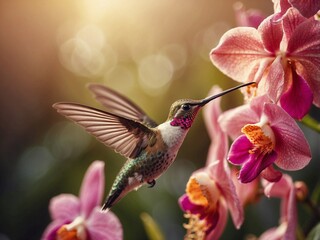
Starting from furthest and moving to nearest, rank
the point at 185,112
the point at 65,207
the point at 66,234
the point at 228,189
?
the point at 65,207, the point at 66,234, the point at 228,189, the point at 185,112

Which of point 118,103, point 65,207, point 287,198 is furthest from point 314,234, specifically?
point 65,207

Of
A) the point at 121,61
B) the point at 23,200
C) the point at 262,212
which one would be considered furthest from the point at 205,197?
the point at 121,61

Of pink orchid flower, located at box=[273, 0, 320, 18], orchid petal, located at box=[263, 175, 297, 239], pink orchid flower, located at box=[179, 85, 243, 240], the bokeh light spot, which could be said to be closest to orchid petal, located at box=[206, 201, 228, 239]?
pink orchid flower, located at box=[179, 85, 243, 240]

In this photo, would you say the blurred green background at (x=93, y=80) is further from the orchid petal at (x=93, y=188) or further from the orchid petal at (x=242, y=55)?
the orchid petal at (x=242, y=55)

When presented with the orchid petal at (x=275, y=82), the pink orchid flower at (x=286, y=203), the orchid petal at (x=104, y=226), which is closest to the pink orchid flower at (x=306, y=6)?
the orchid petal at (x=275, y=82)

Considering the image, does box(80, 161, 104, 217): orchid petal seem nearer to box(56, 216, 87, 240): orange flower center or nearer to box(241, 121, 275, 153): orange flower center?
box(56, 216, 87, 240): orange flower center

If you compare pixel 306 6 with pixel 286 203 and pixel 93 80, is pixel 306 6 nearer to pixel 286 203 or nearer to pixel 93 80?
pixel 286 203
